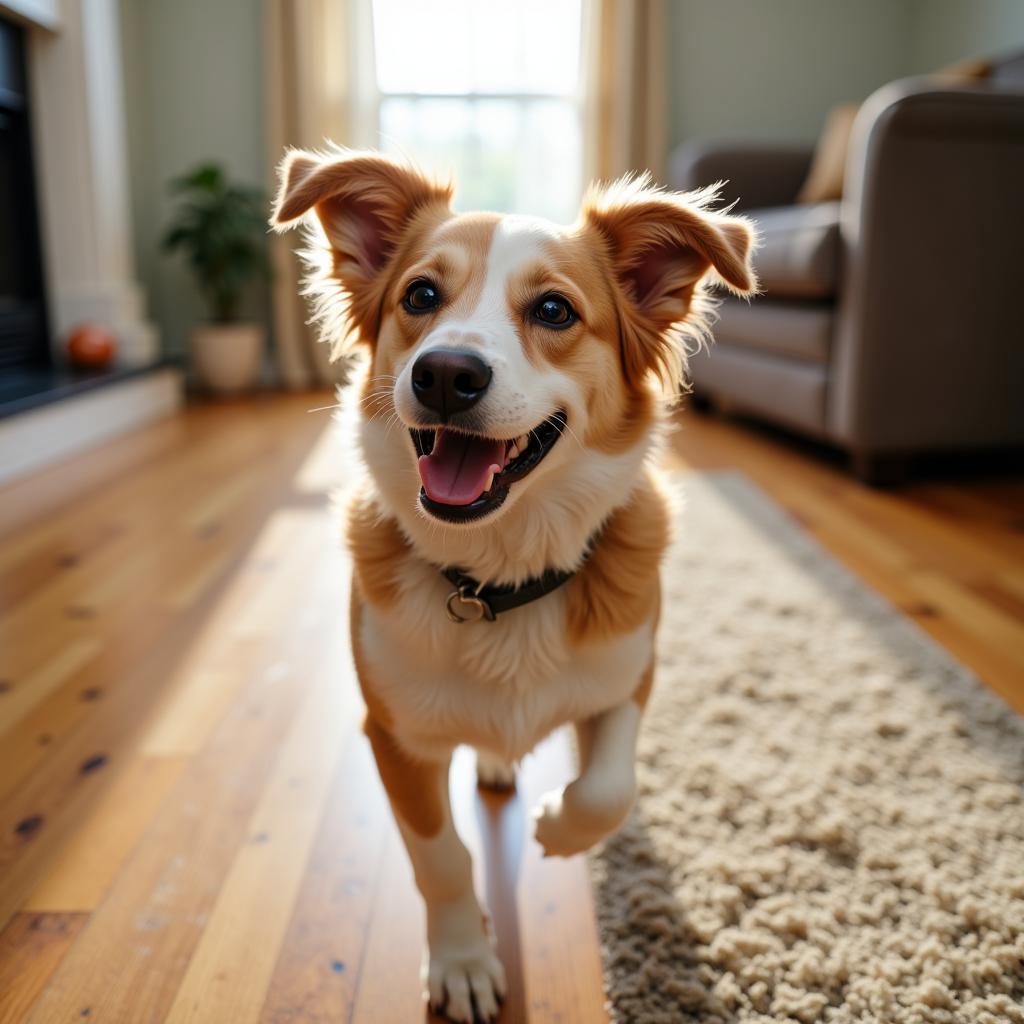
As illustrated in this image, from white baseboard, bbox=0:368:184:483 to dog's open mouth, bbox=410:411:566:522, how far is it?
8.74 feet

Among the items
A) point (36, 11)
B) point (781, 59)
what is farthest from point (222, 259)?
point (781, 59)

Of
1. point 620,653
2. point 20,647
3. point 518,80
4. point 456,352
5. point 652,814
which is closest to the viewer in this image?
point 456,352

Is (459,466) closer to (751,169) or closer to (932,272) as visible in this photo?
(932,272)

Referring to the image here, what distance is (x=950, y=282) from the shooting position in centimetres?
285

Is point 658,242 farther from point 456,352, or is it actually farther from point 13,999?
point 13,999

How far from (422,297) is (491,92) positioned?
4.96m

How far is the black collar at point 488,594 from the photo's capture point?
1.04m

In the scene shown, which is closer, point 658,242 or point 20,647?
point 658,242

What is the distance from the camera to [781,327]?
11.1 ft

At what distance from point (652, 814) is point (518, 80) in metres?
5.14

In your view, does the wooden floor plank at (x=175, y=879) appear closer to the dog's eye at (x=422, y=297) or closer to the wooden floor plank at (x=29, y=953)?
the wooden floor plank at (x=29, y=953)

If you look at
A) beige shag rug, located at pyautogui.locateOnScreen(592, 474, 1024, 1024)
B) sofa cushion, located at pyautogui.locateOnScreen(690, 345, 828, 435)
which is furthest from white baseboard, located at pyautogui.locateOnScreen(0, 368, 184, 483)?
beige shag rug, located at pyautogui.locateOnScreen(592, 474, 1024, 1024)

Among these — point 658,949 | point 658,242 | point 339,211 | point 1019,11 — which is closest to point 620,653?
point 658,949

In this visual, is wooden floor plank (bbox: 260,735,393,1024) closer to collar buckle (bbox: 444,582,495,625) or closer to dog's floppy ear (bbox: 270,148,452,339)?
collar buckle (bbox: 444,582,495,625)
